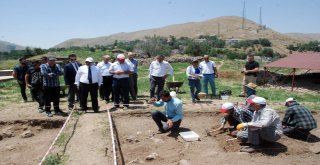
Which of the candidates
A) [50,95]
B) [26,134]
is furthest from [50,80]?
[26,134]

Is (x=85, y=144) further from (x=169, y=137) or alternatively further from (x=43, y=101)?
(x=43, y=101)

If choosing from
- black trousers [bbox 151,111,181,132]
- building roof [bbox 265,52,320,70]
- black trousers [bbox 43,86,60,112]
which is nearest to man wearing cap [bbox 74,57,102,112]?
black trousers [bbox 43,86,60,112]

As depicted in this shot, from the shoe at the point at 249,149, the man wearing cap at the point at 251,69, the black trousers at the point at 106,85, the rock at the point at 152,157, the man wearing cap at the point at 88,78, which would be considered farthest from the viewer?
the man wearing cap at the point at 251,69

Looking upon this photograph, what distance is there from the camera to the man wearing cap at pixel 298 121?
8109mm

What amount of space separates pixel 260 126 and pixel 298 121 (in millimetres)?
1564

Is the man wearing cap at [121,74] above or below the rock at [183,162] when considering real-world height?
above

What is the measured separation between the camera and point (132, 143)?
8641 millimetres

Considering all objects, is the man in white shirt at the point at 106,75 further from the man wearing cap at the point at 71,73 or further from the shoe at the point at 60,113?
the shoe at the point at 60,113

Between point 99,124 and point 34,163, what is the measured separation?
2229 mm

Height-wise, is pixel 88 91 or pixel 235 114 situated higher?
pixel 88 91

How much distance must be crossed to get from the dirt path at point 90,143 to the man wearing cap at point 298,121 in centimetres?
438

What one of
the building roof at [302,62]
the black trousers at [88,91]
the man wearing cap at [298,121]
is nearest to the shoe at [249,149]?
the man wearing cap at [298,121]

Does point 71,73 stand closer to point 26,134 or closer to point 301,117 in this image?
point 26,134

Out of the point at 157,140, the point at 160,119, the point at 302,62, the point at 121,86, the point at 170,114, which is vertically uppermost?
the point at 302,62
